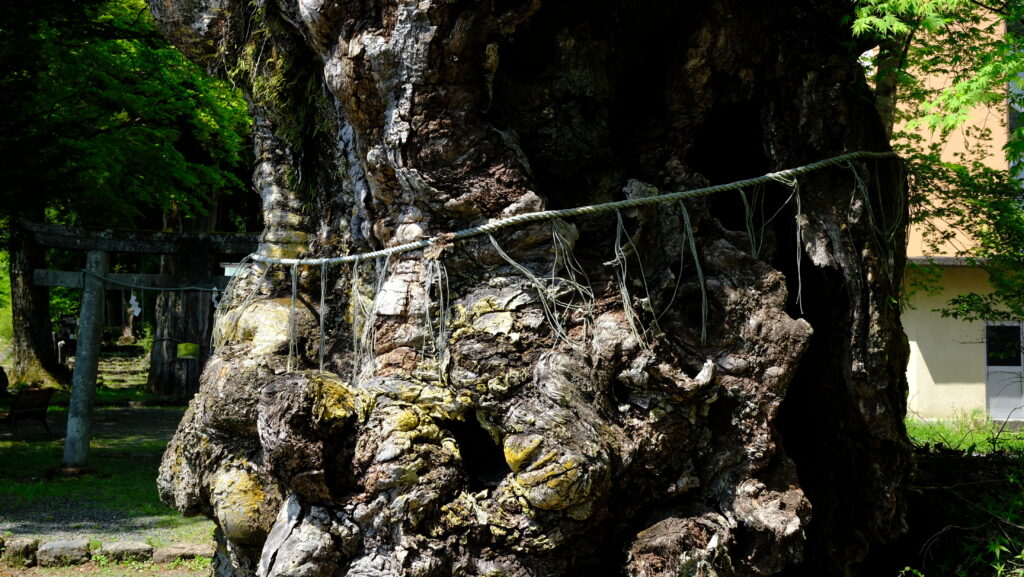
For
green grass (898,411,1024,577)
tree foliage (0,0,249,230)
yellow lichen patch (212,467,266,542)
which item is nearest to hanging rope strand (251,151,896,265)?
yellow lichen patch (212,467,266,542)

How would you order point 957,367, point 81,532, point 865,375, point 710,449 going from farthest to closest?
1. point 957,367
2. point 81,532
3. point 865,375
4. point 710,449

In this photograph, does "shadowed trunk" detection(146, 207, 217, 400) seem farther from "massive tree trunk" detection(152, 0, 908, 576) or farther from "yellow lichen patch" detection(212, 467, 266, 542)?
"yellow lichen patch" detection(212, 467, 266, 542)

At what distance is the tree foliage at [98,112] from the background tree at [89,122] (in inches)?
0.7

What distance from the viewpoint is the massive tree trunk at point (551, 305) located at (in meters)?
3.68

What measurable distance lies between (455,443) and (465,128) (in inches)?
56.9

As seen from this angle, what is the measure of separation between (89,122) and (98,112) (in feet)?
0.85

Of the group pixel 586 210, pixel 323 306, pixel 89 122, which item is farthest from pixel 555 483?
pixel 89 122

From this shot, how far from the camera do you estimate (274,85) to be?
4848mm

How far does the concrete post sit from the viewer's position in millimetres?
10305

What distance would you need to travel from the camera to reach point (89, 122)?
13812 millimetres

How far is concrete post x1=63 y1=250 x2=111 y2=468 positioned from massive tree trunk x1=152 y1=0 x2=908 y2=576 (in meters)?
6.21

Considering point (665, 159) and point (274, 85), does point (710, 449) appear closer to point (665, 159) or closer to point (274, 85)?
point (665, 159)

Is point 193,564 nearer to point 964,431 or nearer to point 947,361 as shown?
point 964,431

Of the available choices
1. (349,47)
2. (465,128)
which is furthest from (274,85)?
(465,128)
